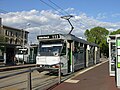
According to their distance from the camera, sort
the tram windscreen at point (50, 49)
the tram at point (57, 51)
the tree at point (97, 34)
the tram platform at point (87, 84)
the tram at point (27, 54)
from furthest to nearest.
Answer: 1. the tree at point (97, 34)
2. the tram at point (27, 54)
3. the tram windscreen at point (50, 49)
4. the tram at point (57, 51)
5. the tram platform at point (87, 84)

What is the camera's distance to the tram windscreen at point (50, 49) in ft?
61.7

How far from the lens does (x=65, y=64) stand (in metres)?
18.9

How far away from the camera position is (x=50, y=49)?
63.0 ft

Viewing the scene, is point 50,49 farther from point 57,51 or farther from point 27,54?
point 27,54

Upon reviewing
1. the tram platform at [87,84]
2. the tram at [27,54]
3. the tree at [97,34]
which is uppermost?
the tree at [97,34]

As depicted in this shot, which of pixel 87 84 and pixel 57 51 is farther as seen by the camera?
pixel 57 51

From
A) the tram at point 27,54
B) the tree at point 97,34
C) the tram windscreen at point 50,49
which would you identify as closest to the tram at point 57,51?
the tram windscreen at point 50,49

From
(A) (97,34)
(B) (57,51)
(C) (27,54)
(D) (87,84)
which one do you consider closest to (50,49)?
(B) (57,51)

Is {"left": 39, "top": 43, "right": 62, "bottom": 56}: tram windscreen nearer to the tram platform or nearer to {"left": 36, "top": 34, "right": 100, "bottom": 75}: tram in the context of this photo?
{"left": 36, "top": 34, "right": 100, "bottom": 75}: tram

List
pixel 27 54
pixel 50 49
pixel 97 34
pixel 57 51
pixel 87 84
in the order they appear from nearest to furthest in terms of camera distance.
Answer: pixel 87 84 → pixel 57 51 → pixel 50 49 → pixel 27 54 → pixel 97 34

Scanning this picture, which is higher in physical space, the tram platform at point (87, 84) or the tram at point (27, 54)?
the tram at point (27, 54)

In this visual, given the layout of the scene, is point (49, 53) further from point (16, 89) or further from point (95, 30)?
point (95, 30)

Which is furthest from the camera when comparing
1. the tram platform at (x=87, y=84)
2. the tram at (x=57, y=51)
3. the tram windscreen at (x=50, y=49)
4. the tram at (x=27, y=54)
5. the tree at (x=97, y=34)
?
the tree at (x=97, y=34)

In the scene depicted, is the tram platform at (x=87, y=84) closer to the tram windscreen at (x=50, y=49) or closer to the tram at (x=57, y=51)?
the tram at (x=57, y=51)
